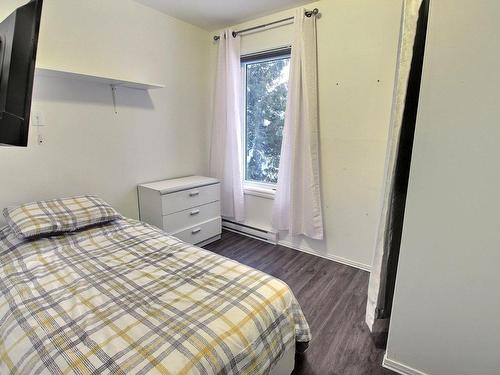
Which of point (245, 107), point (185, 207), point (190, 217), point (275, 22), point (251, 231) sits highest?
point (275, 22)

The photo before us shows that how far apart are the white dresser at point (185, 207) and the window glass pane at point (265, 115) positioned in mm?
586

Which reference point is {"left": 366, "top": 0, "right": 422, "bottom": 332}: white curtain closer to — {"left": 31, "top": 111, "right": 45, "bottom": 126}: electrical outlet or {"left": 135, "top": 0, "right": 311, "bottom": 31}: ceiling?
{"left": 135, "top": 0, "right": 311, "bottom": 31}: ceiling

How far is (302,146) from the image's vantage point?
2598 mm

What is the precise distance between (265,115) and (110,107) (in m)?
1.57

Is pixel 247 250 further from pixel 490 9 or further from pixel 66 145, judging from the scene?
pixel 490 9

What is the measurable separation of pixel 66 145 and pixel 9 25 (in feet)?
4.17

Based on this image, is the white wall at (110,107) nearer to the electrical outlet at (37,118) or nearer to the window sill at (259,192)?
the electrical outlet at (37,118)

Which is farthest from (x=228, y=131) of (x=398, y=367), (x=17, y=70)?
(x=398, y=367)

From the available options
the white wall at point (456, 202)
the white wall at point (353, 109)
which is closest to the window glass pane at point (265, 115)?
the white wall at point (353, 109)

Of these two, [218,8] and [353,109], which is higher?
[218,8]

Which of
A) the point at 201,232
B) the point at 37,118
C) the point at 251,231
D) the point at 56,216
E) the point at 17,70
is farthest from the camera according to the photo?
the point at 251,231

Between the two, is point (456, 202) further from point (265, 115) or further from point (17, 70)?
point (265, 115)

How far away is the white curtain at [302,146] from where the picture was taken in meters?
2.45

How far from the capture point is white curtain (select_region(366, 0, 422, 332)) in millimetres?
1332
